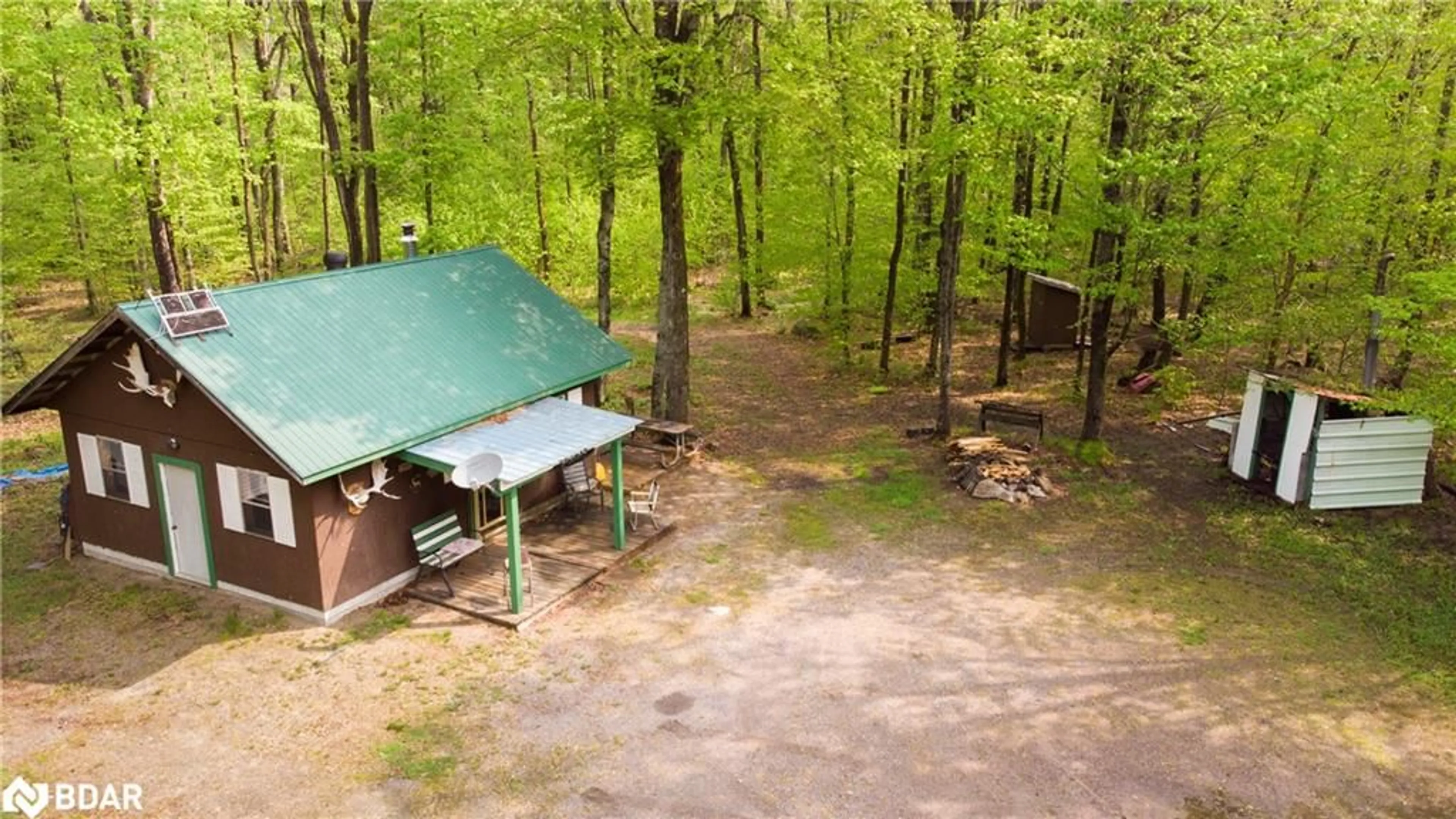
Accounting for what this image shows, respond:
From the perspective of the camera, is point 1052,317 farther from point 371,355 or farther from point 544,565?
point 371,355

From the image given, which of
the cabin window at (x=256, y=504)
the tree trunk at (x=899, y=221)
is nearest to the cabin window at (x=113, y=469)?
the cabin window at (x=256, y=504)

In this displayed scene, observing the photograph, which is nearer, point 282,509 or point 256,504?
point 282,509

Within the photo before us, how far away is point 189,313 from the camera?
40.9 feet

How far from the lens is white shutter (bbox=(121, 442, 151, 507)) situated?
13680 millimetres

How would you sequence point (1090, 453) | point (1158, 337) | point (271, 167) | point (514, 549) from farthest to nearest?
point (271, 167) → point (1158, 337) → point (1090, 453) → point (514, 549)

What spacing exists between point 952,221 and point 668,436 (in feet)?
25.4

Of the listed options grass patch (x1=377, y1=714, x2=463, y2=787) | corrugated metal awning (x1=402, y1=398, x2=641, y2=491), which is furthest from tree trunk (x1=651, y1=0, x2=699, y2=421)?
grass patch (x1=377, y1=714, x2=463, y2=787)

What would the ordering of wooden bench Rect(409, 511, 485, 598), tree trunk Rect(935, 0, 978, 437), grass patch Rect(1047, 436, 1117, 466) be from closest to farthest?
wooden bench Rect(409, 511, 485, 598) → tree trunk Rect(935, 0, 978, 437) → grass patch Rect(1047, 436, 1117, 466)

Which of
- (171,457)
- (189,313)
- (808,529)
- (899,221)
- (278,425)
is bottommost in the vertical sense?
(808,529)

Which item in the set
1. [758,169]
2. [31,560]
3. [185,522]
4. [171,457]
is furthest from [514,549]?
[758,169]

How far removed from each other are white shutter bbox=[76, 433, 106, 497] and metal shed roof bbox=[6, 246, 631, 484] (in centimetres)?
86

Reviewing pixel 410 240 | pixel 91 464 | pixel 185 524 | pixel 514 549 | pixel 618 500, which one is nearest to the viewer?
pixel 514 549

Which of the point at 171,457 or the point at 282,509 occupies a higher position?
the point at 171,457

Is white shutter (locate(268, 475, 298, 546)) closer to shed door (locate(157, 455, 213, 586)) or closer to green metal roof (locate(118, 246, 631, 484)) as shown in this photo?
green metal roof (locate(118, 246, 631, 484))
